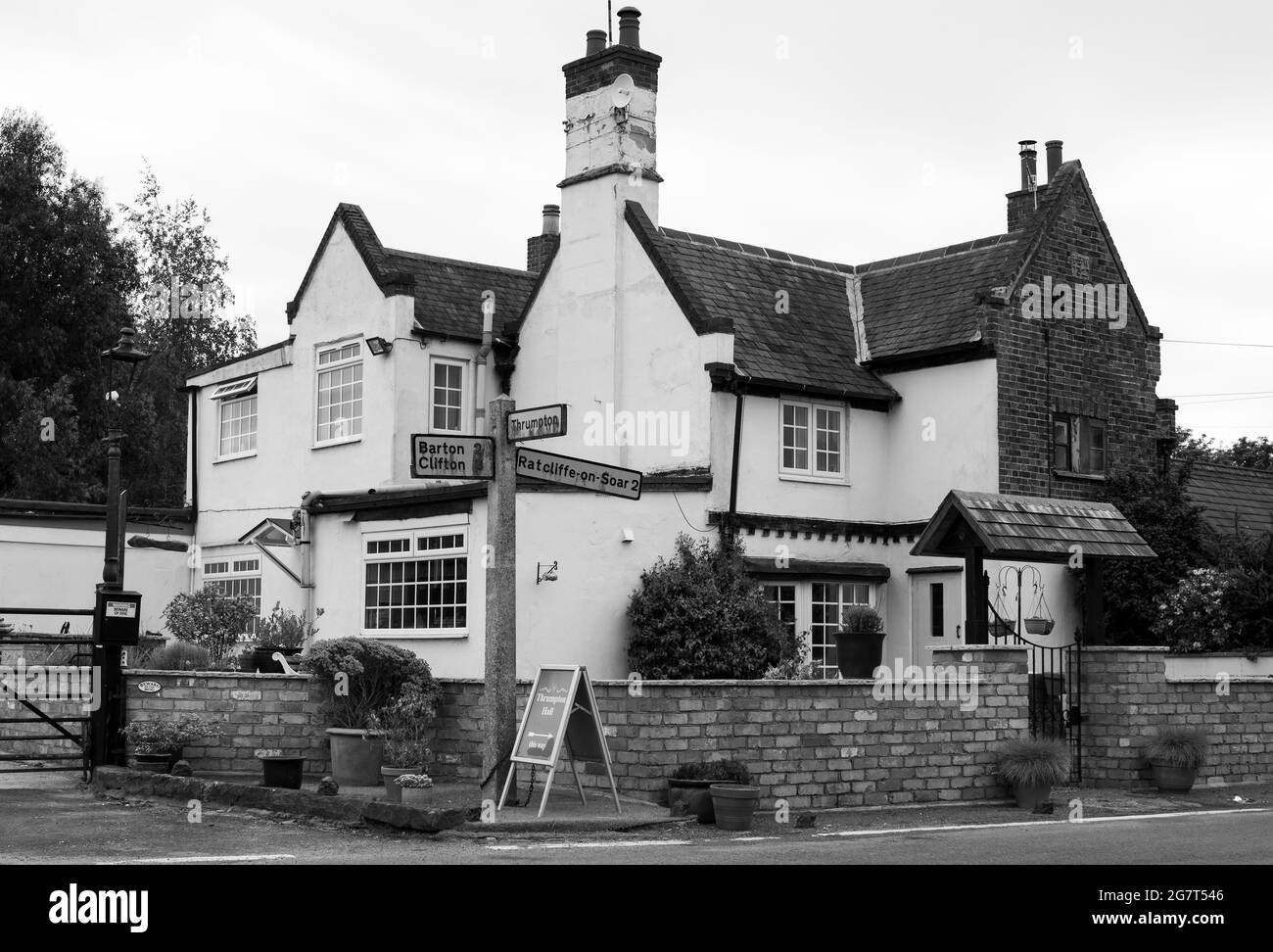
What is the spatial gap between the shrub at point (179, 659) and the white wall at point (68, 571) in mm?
7227

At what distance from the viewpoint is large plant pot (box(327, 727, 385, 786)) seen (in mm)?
16594

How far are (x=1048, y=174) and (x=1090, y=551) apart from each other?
10574 millimetres

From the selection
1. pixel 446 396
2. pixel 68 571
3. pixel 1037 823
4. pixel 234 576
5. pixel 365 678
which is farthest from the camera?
pixel 68 571

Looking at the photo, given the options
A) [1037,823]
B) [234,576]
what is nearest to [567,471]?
[1037,823]

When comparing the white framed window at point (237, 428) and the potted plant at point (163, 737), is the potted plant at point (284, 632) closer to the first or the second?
the potted plant at point (163, 737)

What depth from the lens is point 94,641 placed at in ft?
57.0

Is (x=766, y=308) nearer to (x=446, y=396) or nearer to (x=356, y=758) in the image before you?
(x=446, y=396)

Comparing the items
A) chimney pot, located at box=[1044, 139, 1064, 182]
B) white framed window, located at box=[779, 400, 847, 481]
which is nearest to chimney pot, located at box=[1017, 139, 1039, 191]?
chimney pot, located at box=[1044, 139, 1064, 182]

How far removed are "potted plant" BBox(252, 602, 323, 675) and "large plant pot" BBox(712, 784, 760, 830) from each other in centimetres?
889

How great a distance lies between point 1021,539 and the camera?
755 inches

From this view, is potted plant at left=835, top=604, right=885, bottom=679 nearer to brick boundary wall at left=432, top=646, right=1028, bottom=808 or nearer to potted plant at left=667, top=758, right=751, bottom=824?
brick boundary wall at left=432, top=646, right=1028, bottom=808

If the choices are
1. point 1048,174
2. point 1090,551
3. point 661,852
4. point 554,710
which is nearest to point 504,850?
point 661,852

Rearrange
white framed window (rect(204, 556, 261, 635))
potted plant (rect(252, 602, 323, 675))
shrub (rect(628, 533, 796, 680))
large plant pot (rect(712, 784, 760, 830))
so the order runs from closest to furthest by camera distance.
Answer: large plant pot (rect(712, 784, 760, 830)) → shrub (rect(628, 533, 796, 680)) → potted plant (rect(252, 602, 323, 675)) → white framed window (rect(204, 556, 261, 635))

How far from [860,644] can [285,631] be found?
8459 mm
